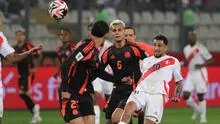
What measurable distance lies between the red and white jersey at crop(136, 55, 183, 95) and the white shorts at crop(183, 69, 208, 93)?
29.0 ft

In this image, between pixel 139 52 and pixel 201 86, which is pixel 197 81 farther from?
pixel 139 52

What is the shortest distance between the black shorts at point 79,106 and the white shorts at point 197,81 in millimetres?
10007

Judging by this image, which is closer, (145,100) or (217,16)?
(145,100)

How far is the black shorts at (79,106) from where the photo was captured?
513 inches

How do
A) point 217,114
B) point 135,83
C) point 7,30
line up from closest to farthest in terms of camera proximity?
point 135,83 → point 217,114 → point 7,30

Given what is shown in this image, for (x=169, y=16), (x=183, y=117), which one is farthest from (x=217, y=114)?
(x=169, y=16)

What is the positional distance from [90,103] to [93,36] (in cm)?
116

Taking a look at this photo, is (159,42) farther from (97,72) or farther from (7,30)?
(7,30)

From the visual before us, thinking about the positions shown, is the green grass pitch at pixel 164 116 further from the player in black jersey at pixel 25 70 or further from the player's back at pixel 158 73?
Result: the player's back at pixel 158 73

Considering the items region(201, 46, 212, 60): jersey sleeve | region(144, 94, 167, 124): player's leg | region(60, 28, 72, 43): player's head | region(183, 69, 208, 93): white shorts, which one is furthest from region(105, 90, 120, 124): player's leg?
region(201, 46, 212, 60): jersey sleeve

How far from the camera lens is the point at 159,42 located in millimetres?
14141

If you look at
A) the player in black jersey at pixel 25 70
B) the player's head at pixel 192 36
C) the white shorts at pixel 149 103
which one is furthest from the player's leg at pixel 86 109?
the player's head at pixel 192 36

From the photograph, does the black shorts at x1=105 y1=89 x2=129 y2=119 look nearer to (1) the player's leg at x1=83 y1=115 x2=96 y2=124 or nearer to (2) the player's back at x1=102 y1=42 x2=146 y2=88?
(2) the player's back at x1=102 y1=42 x2=146 y2=88

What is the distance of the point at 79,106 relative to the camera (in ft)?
43.3
